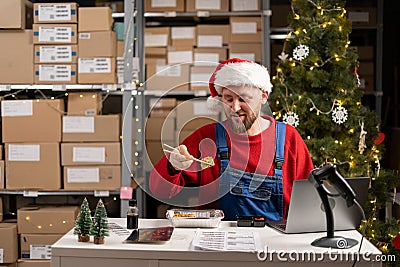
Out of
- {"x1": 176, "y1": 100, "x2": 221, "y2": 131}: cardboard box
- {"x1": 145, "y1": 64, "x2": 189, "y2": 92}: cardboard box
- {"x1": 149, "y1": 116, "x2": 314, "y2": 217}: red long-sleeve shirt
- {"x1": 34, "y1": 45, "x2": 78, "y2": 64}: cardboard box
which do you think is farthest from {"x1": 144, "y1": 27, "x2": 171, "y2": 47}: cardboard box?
{"x1": 149, "y1": 116, "x2": 314, "y2": 217}: red long-sleeve shirt

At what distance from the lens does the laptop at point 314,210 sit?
2.20 meters

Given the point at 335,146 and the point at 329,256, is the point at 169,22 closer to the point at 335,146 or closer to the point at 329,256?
the point at 335,146

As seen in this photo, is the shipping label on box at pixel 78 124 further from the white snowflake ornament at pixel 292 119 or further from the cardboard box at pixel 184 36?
the white snowflake ornament at pixel 292 119

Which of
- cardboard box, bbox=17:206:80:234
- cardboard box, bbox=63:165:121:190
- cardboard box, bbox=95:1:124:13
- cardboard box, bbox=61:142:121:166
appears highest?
cardboard box, bbox=95:1:124:13

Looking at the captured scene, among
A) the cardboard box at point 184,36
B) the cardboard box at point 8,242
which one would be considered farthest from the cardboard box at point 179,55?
the cardboard box at point 8,242

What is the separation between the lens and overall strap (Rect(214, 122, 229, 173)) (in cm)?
275

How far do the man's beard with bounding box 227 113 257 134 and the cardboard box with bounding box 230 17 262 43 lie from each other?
6.06ft

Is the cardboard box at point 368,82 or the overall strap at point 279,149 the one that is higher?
the cardboard box at point 368,82

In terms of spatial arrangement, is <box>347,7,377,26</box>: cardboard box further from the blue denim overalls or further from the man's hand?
the man's hand

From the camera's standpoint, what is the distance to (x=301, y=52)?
3.91m

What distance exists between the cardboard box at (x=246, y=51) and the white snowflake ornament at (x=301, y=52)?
623 millimetres

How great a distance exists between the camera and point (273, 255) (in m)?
2.04

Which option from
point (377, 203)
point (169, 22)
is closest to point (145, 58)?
point (169, 22)

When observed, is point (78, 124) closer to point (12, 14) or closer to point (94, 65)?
point (94, 65)
